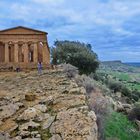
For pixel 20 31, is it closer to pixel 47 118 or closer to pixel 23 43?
pixel 23 43

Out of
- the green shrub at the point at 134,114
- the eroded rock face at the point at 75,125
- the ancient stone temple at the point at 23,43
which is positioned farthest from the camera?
the ancient stone temple at the point at 23,43

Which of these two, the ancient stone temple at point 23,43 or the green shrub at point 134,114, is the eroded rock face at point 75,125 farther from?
the green shrub at point 134,114

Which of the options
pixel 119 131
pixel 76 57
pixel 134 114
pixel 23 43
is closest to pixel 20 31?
pixel 23 43

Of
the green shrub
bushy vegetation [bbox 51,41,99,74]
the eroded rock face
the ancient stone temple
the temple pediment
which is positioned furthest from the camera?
bushy vegetation [bbox 51,41,99,74]

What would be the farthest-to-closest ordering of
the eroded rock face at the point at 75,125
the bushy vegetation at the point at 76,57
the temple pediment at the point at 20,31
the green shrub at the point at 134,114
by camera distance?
1. the bushy vegetation at the point at 76,57
2. the temple pediment at the point at 20,31
3. the green shrub at the point at 134,114
4. the eroded rock face at the point at 75,125

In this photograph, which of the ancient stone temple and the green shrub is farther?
the ancient stone temple

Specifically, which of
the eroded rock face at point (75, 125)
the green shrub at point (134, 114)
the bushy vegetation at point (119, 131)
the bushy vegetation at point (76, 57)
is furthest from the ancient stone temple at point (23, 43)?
the eroded rock face at point (75, 125)

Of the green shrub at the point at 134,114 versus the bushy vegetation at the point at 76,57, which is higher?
the bushy vegetation at the point at 76,57

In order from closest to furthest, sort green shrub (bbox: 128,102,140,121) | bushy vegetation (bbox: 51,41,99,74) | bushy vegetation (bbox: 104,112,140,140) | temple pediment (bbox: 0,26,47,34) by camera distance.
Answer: bushy vegetation (bbox: 104,112,140,140) → green shrub (bbox: 128,102,140,121) → temple pediment (bbox: 0,26,47,34) → bushy vegetation (bbox: 51,41,99,74)

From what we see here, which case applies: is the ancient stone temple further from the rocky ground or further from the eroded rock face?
the eroded rock face

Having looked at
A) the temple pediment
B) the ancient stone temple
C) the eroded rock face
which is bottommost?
the eroded rock face

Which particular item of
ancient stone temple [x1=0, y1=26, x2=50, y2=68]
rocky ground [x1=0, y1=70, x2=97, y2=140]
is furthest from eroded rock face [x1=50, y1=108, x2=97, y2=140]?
ancient stone temple [x1=0, y1=26, x2=50, y2=68]

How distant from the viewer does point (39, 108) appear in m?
9.01

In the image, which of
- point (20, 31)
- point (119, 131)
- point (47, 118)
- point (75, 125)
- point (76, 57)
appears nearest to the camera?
point (75, 125)
